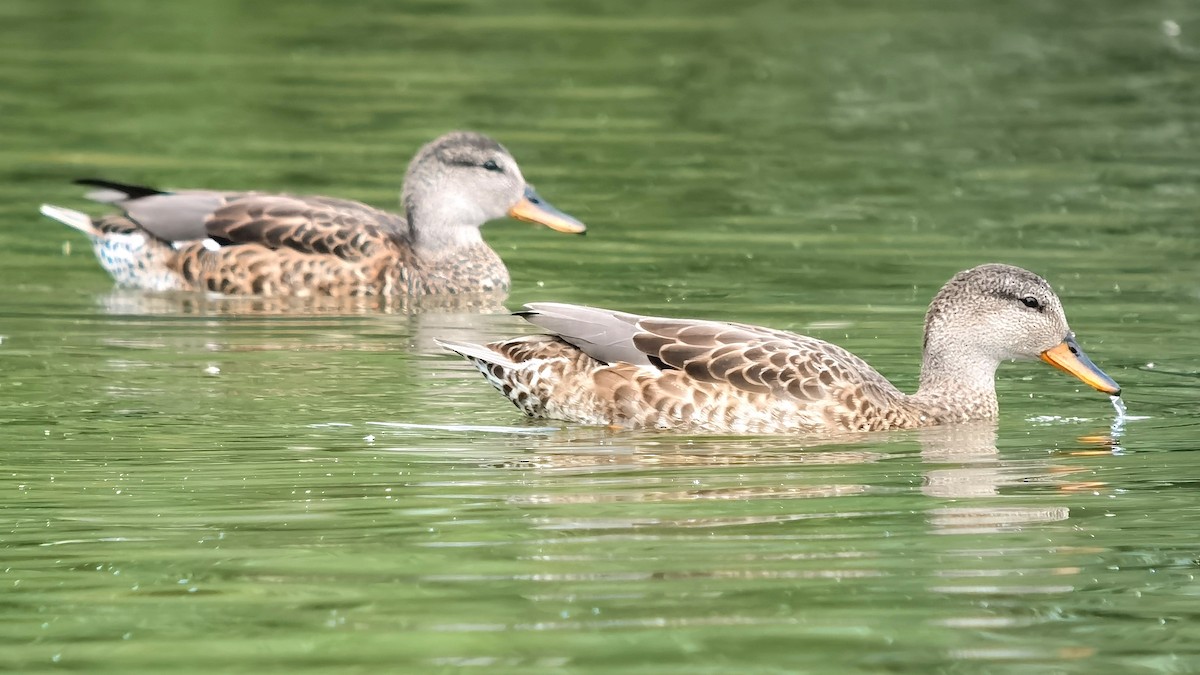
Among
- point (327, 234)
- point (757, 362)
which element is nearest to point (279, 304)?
point (327, 234)

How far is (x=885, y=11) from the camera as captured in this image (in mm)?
26438

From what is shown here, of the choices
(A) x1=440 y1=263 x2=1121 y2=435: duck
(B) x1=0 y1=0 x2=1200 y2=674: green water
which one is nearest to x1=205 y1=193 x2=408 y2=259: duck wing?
(B) x1=0 y1=0 x2=1200 y2=674: green water

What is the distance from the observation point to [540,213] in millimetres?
14742

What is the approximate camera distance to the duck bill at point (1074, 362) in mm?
10320

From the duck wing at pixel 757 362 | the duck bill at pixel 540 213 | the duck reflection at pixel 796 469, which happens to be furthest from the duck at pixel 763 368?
the duck bill at pixel 540 213

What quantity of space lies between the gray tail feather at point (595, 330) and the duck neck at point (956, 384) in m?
1.31

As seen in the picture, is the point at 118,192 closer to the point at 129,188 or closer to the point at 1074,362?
the point at 129,188

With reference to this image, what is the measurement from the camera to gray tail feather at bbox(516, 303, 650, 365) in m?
10.2

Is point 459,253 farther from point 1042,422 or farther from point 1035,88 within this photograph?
point 1035,88

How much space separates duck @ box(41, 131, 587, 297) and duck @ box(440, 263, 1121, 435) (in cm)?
377

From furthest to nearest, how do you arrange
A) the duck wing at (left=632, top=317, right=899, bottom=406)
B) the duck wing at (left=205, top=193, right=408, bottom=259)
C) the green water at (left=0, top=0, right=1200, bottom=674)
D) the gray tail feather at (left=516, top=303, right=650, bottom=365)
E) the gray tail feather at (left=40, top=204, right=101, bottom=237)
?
the gray tail feather at (left=40, top=204, right=101, bottom=237) < the duck wing at (left=205, top=193, right=408, bottom=259) < the gray tail feather at (left=516, top=303, right=650, bottom=365) < the duck wing at (left=632, top=317, right=899, bottom=406) < the green water at (left=0, top=0, right=1200, bottom=674)

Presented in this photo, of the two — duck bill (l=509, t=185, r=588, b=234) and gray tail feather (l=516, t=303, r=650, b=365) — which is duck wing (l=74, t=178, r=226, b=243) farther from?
gray tail feather (l=516, t=303, r=650, b=365)

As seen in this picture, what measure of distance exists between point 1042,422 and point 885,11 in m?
16.5

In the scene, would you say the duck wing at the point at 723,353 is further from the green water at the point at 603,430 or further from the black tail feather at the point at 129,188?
the black tail feather at the point at 129,188
